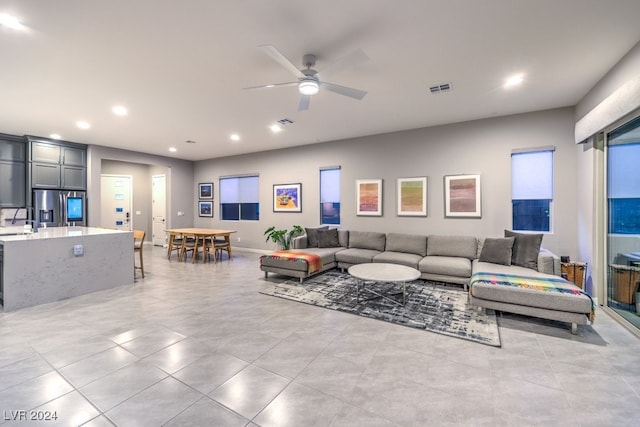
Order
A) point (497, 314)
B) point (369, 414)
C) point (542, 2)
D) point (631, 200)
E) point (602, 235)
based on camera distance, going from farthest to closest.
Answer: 1. point (602, 235)
2. point (497, 314)
3. point (631, 200)
4. point (542, 2)
5. point (369, 414)

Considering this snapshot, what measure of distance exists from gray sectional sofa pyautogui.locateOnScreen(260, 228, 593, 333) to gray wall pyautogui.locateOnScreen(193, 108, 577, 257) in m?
0.44

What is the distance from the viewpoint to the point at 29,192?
5.92 m

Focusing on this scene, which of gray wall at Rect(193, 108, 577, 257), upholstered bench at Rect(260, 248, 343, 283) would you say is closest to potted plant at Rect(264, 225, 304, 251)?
gray wall at Rect(193, 108, 577, 257)

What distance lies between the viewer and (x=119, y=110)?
14.3 feet

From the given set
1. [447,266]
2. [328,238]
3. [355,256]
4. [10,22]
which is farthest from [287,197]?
[10,22]

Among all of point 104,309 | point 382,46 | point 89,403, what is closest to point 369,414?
point 89,403

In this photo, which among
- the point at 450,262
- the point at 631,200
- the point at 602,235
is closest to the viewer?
the point at 631,200

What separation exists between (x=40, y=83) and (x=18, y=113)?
180cm

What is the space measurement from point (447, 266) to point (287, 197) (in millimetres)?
4140

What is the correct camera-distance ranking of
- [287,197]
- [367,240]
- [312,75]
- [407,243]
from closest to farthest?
[312,75], [407,243], [367,240], [287,197]

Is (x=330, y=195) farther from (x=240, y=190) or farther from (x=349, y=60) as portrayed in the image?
(x=349, y=60)

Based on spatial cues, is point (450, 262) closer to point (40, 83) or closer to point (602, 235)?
point (602, 235)

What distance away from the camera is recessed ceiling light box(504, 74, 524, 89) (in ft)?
10.6

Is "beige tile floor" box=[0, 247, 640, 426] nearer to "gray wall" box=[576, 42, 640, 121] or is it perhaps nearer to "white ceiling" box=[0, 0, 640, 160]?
"gray wall" box=[576, 42, 640, 121]
